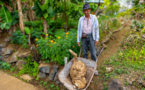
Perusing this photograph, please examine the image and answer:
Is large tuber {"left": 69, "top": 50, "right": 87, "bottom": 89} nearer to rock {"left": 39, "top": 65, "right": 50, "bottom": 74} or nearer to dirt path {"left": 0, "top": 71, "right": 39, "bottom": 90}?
rock {"left": 39, "top": 65, "right": 50, "bottom": 74}

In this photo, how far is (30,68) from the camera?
419cm

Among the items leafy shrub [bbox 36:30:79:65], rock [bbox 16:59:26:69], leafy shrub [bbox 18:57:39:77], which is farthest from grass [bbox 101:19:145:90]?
rock [bbox 16:59:26:69]

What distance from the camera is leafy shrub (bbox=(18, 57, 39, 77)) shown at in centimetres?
395

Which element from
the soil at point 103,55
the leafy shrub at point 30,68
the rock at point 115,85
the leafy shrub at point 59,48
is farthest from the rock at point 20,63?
the rock at point 115,85

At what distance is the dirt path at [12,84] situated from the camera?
340cm

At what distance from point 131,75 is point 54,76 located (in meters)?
2.36

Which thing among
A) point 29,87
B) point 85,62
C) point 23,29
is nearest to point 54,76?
point 29,87

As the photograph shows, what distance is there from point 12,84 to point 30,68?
0.84 meters

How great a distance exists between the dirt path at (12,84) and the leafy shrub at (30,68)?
0.38 metres

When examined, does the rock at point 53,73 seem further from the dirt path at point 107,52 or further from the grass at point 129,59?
the grass at point 129,59

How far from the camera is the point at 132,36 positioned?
151 inches

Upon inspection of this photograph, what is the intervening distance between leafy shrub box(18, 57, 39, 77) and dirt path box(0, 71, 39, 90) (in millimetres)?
384

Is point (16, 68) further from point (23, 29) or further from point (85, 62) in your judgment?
point (85, 62)

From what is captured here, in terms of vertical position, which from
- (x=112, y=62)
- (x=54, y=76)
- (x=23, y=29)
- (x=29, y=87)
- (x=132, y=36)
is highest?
(x=23, y=29)
